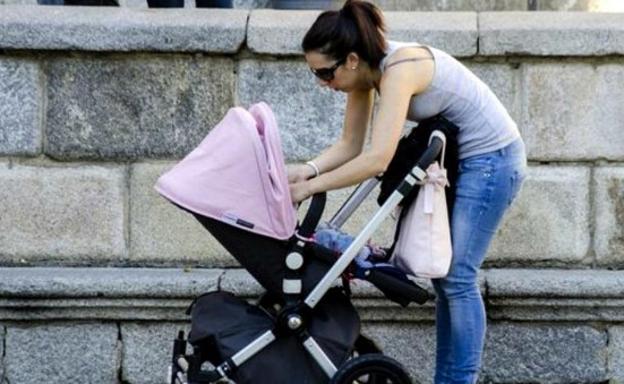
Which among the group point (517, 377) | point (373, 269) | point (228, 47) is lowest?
point (517, 377)

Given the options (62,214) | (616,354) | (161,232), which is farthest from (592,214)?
(62,214)

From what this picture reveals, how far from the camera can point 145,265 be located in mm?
5957

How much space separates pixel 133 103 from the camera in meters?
5.91

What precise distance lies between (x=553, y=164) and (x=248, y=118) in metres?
2.01

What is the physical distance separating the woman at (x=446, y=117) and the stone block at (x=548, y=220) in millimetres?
1052

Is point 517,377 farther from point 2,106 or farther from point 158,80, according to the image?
point 2,106

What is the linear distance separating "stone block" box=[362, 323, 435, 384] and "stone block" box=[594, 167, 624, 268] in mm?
929

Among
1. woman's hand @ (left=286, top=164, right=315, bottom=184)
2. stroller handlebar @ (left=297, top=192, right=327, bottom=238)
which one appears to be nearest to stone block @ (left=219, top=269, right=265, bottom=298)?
woman's hand @ (left=286, top=164, right=315, bottom=184)

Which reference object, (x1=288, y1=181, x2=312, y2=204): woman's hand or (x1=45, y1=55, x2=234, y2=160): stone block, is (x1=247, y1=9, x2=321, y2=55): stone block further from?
(x1=288, y1=181, x2=312, y2=204): woman's hand

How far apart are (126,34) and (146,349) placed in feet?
4.88

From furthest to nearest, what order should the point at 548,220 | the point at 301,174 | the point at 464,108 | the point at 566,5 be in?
the point at 566,5, the point at 548,220, the point at 301,174, the point at 464,108

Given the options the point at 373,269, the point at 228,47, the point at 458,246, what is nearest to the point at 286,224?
the point at 373,269

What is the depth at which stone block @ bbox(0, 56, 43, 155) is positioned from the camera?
19.4 ft

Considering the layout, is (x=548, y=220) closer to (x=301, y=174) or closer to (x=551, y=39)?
(x=551, y=39)
